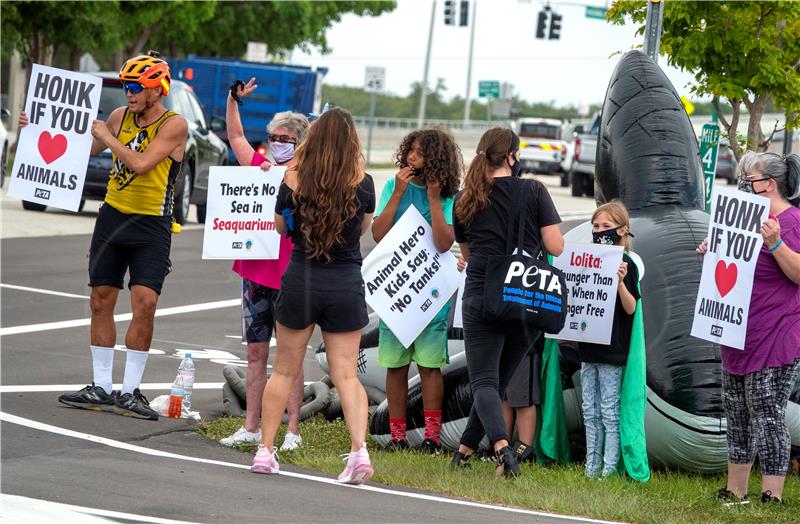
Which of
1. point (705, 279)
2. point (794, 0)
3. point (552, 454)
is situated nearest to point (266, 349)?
point (552, 454)

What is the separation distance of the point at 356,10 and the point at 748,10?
3756 cm

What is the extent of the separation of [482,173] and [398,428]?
166 cm

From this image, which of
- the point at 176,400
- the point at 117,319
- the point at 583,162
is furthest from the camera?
the point at 583,162

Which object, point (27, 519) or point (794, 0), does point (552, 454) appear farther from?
point (794, 0)

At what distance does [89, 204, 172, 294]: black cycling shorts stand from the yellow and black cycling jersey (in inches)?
2.0

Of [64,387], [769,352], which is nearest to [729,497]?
[769,352]

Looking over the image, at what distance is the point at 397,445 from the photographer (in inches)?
318

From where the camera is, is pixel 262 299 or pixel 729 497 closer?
pixel 729 497

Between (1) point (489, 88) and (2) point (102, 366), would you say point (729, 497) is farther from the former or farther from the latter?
(1) point (489, 88)

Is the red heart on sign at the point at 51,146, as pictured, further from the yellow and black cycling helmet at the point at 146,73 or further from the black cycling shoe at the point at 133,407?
the black cycling shoe at the point at 133,407

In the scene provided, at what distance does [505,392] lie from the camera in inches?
301

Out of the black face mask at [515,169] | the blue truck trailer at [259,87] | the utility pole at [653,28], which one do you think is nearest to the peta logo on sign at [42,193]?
the black face mask at [515,169]

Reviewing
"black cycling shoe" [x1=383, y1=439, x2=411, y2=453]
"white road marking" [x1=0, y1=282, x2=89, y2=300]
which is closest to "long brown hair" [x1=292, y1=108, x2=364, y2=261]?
"black cycling shoe" [x1=383, y1=439, x2=411, y2=453]

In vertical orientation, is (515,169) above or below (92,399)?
above
